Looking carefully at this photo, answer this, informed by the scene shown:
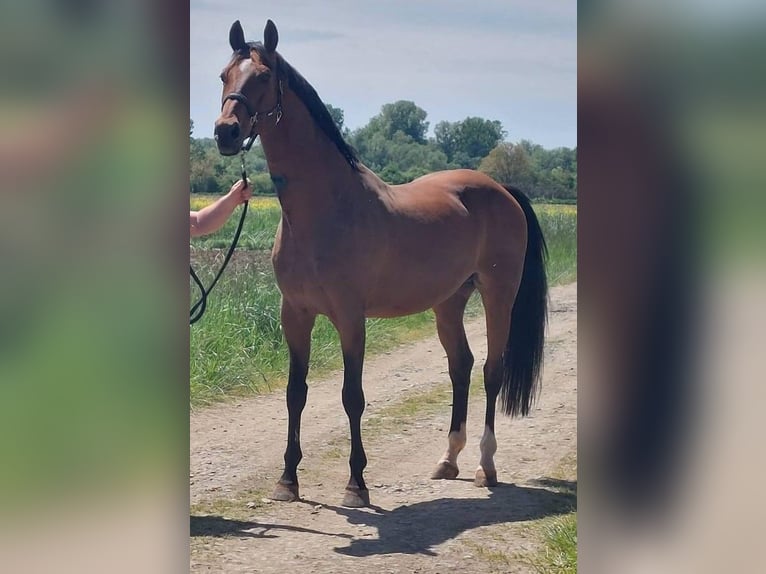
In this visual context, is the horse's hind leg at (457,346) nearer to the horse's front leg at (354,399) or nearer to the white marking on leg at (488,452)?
the white marking on leg at (488,452)

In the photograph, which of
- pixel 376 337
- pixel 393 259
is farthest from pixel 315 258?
pixel 376 337

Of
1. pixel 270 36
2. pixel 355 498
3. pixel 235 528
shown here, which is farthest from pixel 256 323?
pixel 270 36

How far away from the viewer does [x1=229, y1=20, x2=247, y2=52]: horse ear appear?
11.2ft

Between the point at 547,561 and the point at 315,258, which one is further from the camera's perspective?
the point at 315,258

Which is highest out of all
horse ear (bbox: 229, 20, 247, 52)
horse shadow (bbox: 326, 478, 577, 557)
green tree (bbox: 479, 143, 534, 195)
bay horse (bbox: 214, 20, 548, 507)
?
horse ear (bbox: 229, 20, 247, 52)

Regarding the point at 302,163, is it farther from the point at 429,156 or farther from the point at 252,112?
the point at 429,156

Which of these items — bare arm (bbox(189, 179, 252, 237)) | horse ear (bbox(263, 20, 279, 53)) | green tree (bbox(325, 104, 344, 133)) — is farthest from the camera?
green tree (bbox(325, 104, 344, 133))

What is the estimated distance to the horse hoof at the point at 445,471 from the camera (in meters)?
4.30

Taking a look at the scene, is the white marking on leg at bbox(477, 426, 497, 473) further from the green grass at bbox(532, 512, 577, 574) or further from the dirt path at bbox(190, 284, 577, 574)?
the green grass at bbox(532, 512, 577, 574)

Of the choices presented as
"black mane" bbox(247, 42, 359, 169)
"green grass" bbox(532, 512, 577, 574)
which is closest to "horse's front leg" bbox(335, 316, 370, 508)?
"black mane" bbox(247, 42, 359, 169)

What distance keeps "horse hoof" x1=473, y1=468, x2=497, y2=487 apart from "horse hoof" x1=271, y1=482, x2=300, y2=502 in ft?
3.08
